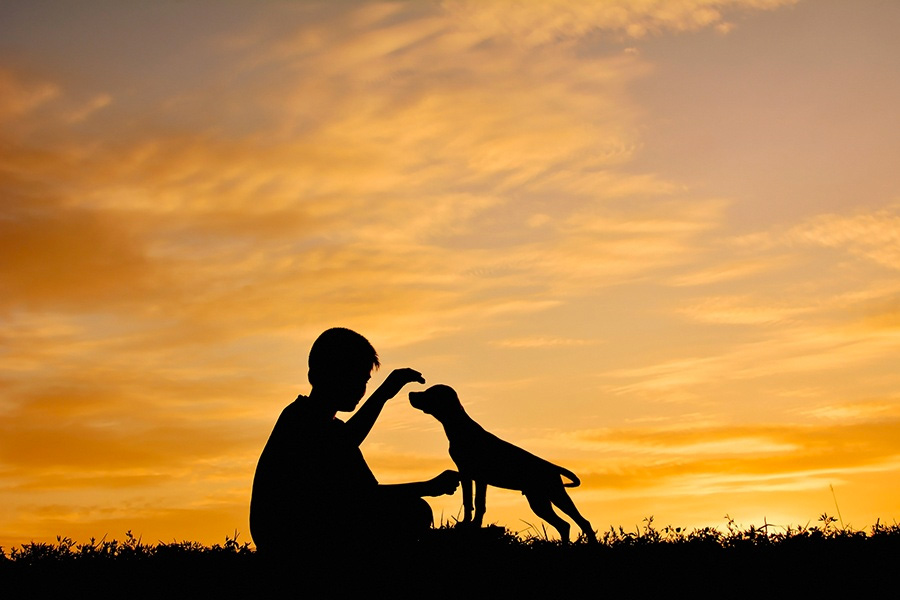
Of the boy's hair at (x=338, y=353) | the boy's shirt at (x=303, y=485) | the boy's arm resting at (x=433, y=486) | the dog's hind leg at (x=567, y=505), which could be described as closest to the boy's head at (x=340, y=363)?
the boy's hair at (x=338, y=353)

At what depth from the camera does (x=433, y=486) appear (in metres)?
5.69

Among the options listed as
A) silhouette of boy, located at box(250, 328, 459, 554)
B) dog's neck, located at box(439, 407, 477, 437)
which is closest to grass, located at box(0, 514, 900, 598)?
silhouette of boy, located at box(250, 328, 459, 554)

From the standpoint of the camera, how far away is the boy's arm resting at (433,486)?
5.68m

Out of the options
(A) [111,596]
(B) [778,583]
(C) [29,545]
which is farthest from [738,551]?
(C) [29,545]

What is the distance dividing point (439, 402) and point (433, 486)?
4098mm

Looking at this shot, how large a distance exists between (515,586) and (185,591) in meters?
2.61

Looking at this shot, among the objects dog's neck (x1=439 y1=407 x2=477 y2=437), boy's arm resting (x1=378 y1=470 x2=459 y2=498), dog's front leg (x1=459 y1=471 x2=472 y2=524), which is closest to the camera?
boy's arm resting (x1=378 y1=470 x2=459 y2=498)

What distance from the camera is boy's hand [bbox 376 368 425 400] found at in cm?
580

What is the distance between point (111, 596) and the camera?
6.97m

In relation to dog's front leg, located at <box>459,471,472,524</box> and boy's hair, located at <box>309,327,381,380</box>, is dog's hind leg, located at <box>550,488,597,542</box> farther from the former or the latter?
boy's hair, located at <box>309,327,381,380</box>

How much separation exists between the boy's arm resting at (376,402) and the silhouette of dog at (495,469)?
12.2ft

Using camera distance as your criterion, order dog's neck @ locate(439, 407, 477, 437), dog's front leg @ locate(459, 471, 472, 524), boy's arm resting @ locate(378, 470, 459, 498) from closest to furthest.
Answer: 1. boy's arm resting @ locate(378, 470, 459, 498)
2. dog's front leg @ locate(459, 471, 472, 524)
3. dog's neck @ locate(439, 407, 477, 437)

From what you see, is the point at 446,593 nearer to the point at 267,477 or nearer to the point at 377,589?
the point at 377,589

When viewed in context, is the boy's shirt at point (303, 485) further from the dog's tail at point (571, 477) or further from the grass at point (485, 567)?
the dog's tail at point (571, 477)
